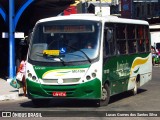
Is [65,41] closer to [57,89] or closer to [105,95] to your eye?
[57,89]

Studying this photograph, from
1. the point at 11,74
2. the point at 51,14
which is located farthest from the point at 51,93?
the point at 51,14

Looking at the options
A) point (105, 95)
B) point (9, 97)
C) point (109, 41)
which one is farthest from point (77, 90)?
point (9, 97)

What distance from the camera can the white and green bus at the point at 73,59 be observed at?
480 inches

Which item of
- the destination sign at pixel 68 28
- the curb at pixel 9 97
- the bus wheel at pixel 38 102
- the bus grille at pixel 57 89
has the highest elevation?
the destination sign at pixel 68 28

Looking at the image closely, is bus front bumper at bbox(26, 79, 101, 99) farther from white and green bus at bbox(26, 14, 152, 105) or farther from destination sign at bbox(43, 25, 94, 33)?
destination sign at bbox(43, 25, 94, 33)

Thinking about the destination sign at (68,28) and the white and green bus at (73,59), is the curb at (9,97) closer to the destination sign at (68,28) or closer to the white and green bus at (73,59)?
the white and green bus at (73,59)

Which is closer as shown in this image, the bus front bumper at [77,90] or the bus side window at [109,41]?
the bus front bumper at [77,90]

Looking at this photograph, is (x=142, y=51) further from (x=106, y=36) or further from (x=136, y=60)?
(x=106, y=36)

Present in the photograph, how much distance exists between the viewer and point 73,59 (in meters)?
12.3

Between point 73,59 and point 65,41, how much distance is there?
A: 25.2 inches

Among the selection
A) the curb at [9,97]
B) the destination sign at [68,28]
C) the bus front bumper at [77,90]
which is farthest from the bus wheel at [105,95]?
the curb at [9,97]

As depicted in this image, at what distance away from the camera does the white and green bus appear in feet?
→ 40.0

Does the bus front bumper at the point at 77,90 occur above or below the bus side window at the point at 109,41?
below

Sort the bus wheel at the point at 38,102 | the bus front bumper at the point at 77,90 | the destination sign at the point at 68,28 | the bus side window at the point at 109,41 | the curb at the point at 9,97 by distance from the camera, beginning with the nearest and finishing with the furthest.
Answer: the bus front bumper at the point at 77,90, the destination sign at the point at 68,28, the bus side window at the point at 109,41, the bus wheel at the point at 38,102, the curb at the point at 9,97
